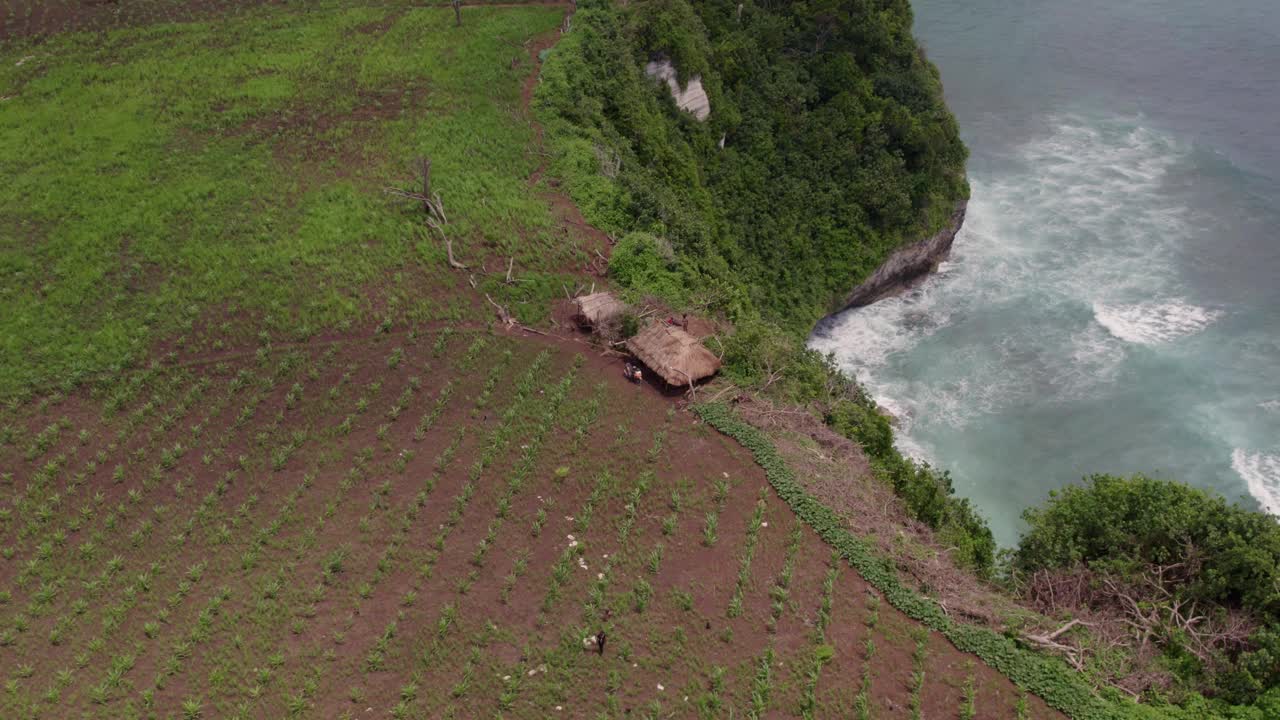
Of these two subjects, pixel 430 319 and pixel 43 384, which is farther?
pixel 430 319

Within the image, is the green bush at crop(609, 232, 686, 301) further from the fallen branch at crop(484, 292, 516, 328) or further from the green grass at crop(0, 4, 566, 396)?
the fallen branch at crop(484, 292, 516, 328)

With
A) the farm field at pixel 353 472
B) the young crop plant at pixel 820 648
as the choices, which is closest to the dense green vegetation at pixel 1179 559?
the farm field at pixel 353 472

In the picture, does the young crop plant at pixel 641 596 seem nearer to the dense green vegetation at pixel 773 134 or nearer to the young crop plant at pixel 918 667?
the young crop plant at pixel 918 667

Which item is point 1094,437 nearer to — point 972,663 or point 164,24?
point 972,663

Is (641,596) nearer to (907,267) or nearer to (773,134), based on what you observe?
(907,267)

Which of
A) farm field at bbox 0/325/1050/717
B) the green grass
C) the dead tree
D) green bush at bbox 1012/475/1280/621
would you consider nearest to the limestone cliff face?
the green grass

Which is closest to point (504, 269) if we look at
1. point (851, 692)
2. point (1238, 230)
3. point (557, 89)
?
point (557, 89)

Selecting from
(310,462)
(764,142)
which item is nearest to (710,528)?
(310,462)
